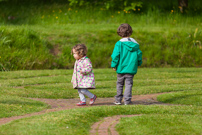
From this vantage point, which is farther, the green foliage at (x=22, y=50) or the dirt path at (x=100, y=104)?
the green foliage at (x=22, y=50)

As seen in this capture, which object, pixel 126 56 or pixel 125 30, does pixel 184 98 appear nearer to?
pixel 126 56

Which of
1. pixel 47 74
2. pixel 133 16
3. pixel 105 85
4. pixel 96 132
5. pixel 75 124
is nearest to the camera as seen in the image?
pixel 96 132

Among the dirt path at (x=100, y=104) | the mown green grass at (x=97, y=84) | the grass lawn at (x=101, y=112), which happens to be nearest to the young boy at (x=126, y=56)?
the grass lawn at (x=101, y=112)

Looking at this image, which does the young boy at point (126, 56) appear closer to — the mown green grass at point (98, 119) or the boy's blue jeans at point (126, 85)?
the boy's blue jeans at point (126, 85)

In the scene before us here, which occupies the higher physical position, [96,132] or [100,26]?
[100,26]

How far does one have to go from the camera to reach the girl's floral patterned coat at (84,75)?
22.8ft

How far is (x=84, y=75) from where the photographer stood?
23.0 feet

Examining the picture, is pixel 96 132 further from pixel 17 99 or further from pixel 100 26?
pixel 100 26

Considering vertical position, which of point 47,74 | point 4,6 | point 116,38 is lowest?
point 47,74

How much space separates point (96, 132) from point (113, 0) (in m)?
15.4

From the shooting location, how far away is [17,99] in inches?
287

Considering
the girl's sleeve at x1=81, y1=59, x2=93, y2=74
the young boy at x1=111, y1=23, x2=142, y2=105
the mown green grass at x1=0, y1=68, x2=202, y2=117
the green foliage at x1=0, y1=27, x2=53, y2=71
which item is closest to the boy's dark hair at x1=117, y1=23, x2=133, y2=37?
the young boy at x1=111, y1=23, x2=142, y2=105

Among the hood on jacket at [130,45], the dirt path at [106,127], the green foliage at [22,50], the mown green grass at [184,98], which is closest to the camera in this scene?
the dirt path at [106,127]

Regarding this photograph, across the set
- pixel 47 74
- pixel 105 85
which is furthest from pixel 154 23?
pixel 105 85
